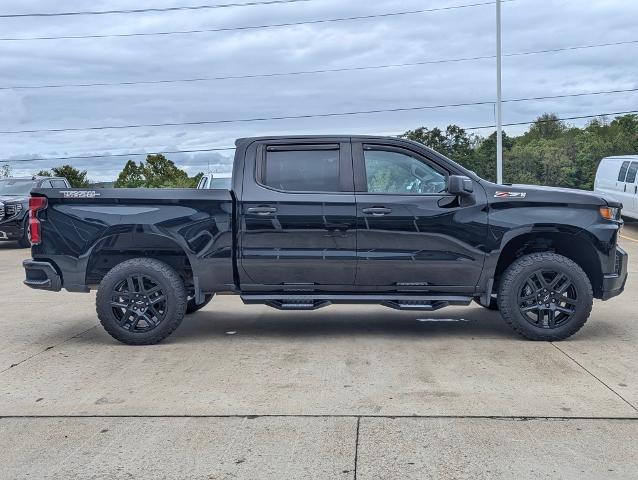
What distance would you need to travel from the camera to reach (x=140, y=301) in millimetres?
7508

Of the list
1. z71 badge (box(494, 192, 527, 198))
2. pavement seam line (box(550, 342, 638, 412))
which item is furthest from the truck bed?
pavement seam line (box(550, 342, 638, 412))

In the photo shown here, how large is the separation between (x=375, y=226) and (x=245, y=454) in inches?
130

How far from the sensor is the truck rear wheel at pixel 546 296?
741cm

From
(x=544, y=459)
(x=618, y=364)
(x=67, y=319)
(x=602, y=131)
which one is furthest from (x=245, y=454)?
(x=602, y=131)

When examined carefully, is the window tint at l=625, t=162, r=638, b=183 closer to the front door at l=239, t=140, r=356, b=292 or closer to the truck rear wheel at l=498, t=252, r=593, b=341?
the truck rear wheel at l=498, t=252, r=593, b=341

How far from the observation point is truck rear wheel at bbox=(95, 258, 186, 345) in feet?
24.5

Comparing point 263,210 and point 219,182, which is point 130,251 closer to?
point 263,210

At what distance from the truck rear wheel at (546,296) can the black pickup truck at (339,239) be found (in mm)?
11

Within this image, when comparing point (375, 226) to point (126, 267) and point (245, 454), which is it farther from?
point (245, 454)

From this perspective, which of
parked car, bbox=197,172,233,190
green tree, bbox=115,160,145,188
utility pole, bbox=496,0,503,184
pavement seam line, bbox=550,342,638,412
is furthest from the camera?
green tree, bbox=115,160,145,188

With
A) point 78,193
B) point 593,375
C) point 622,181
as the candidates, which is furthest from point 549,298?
point 622,181

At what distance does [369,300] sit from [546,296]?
65.5 inches

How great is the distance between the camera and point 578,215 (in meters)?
7.46

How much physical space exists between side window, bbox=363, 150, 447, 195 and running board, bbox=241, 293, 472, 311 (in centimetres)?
Result: 100
